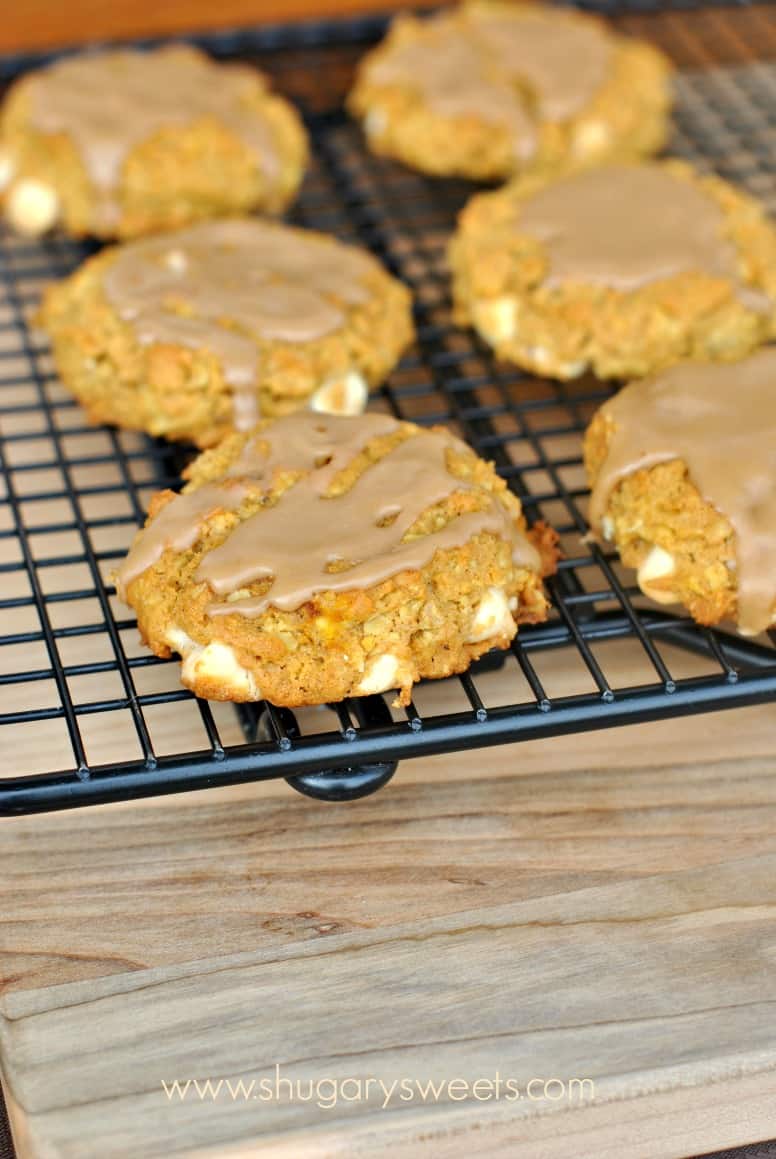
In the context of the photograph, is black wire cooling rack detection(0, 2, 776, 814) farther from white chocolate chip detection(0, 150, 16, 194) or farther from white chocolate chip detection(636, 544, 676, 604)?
white chocolate chip detection(0, 150, 16, 194)

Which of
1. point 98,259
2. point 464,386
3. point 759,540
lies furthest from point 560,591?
point 98,259

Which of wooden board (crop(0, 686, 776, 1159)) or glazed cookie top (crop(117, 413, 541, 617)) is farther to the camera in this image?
glazed cookie top (crop(117, 413, 541, 617))

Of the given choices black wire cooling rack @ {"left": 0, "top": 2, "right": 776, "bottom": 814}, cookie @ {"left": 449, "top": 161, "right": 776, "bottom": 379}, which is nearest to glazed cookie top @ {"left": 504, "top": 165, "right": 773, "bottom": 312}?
cookie @ {"left": 449, "top": 161, "right": 776, "bottom": 379}

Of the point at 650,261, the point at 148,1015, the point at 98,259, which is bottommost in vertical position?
the point at 148,1015

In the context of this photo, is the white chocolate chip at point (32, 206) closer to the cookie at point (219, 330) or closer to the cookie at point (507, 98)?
the cookie at point (219, 330)

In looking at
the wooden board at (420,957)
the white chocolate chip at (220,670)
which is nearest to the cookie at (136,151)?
the white chocolate chip at (220,670)

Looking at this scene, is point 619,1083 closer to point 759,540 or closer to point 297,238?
point 759,540

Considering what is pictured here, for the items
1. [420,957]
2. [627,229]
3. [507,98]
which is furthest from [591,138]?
[420,957]

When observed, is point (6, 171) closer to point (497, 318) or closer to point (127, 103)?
point (127, 103)
